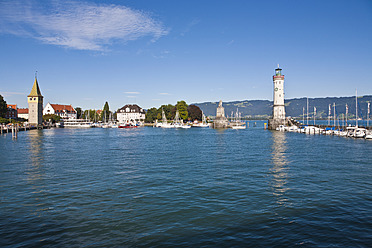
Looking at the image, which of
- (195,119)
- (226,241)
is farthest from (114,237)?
(195,119)

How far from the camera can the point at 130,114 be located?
194000 millimetres

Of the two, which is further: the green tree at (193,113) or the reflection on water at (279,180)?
the green tree at (193,113)

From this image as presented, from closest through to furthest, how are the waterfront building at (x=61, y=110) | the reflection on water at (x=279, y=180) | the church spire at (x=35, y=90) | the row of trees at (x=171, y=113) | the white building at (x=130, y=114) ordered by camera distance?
the reflection on water at (x=279, y=180) < the church spire at (x=35, y=90) < the row of trees at (x=171, y=113) < the waterfront building at (x=61, y=110) < the white building at (x=130, y=114)

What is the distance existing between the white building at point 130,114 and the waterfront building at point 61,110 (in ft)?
97.4

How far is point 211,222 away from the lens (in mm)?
12711

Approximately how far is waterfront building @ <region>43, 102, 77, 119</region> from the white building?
29.7m

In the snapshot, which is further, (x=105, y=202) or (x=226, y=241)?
(x=105, y=202)

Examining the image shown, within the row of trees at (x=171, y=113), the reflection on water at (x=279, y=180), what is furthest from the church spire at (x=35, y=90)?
the reflection on water at (x=279, y=180)

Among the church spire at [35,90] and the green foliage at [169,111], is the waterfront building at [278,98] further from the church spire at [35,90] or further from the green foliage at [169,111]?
the church spire at [35,90]

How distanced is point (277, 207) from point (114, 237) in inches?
338

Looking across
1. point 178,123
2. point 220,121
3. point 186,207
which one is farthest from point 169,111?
point 186,207

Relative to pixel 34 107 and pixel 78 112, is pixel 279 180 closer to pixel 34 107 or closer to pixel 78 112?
pixel 34 107

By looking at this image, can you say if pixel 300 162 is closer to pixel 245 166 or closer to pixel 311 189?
pixel 245 166

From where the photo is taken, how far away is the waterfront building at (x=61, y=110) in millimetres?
169750
